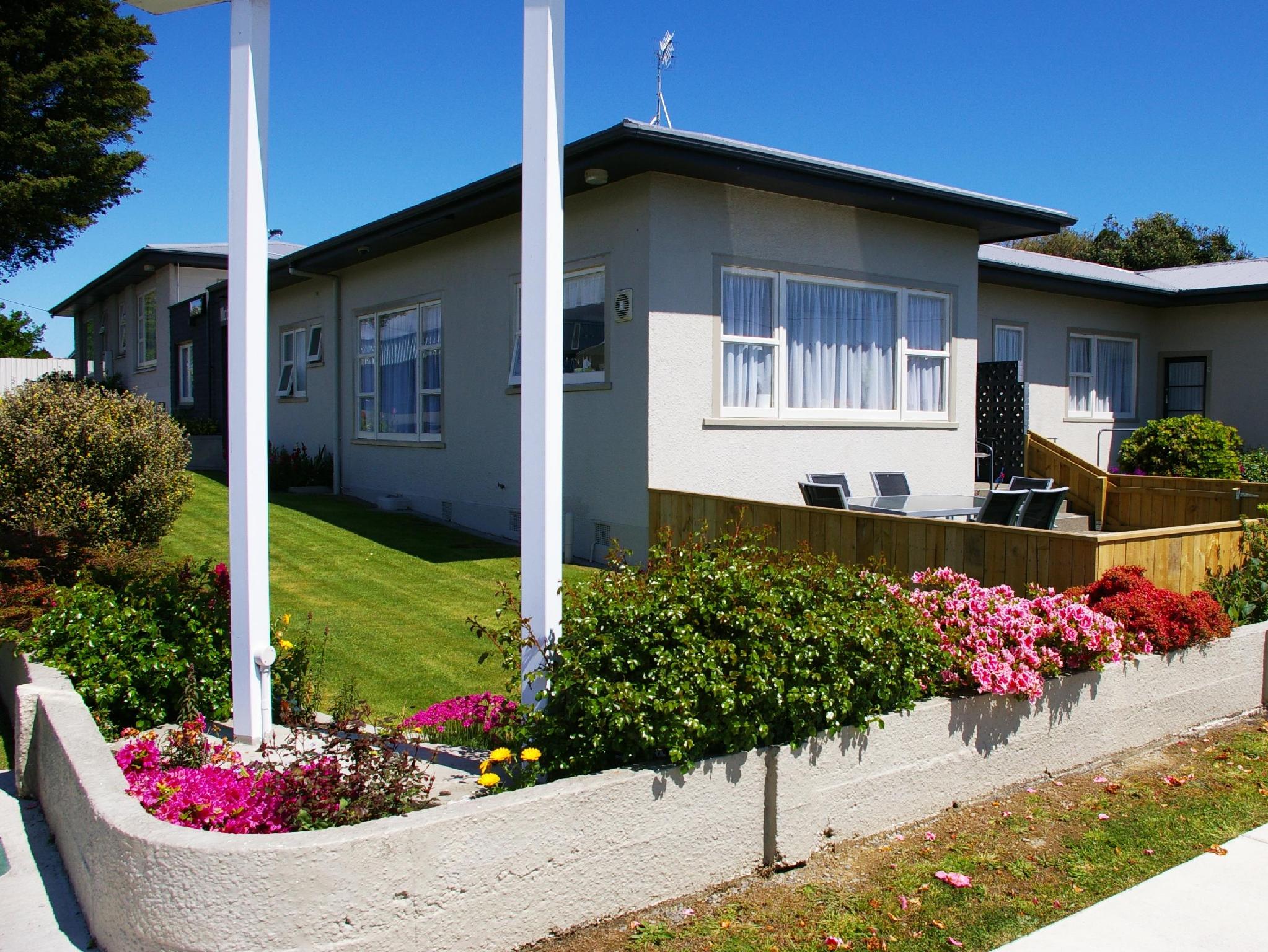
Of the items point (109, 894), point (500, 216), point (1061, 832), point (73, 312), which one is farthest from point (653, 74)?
point (73, 312)

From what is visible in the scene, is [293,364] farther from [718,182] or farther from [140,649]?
[140,649]

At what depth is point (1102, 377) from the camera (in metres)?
17.1

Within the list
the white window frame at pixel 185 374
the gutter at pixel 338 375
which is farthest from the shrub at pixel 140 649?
the white window frame at pixel 185 374

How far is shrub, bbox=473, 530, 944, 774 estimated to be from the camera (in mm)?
3643

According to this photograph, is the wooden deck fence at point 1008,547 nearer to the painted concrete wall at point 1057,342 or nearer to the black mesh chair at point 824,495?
the black mesh chair at point 824,495

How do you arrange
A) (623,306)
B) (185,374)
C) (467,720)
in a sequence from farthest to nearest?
(185,374) → (623,306) → (467,720)

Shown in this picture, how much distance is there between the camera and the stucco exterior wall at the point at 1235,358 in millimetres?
16953

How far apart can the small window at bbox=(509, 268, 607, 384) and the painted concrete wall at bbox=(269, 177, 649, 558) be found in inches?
5.9

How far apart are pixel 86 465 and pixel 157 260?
18617 millimetres

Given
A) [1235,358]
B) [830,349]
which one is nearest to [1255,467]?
[1235,358]

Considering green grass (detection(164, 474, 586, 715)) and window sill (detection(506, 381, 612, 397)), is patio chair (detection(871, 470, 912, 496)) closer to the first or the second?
window sill (detection(506, 381, 612, 397))

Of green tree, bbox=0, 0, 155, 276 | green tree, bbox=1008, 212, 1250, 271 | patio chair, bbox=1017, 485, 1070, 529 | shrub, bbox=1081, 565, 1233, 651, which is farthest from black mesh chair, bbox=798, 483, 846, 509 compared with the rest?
green tree, bbox=1008, 212, 1250, 271

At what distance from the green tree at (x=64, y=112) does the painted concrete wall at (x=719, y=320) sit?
1343 cm

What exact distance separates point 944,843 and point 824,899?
2.57 ft
